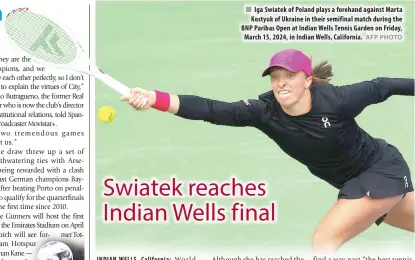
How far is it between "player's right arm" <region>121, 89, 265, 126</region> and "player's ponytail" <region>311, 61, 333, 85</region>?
0.37 metres

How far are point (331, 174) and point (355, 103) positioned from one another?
0.48 m

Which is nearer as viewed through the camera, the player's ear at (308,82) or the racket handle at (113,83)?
the racket handle at (113,83)

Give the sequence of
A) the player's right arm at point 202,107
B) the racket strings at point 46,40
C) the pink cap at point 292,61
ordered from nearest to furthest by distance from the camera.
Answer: the player's right arm at point 202,107 < the pink cap at point 292,61 < the racket strings at point 46,40

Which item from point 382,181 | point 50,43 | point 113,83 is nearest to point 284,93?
point 382,181

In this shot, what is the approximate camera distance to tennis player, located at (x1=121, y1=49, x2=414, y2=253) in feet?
17.9

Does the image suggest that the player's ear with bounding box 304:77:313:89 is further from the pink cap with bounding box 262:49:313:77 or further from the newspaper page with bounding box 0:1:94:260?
the newspaper page with bounding box 0:1:94:260

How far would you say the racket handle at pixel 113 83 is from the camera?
5.31m

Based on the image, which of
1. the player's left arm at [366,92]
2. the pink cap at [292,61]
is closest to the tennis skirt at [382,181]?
the player's left arm at [366,92]

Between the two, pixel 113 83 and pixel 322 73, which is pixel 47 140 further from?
pixel 322 73

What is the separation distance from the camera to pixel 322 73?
5.69m

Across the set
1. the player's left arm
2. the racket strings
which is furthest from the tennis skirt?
the racket strings

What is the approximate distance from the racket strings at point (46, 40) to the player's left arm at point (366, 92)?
1622 millimetres

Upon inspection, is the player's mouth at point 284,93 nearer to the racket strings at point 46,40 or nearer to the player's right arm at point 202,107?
the player's right arm at point 202,107

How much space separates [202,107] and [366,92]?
3.21ft
